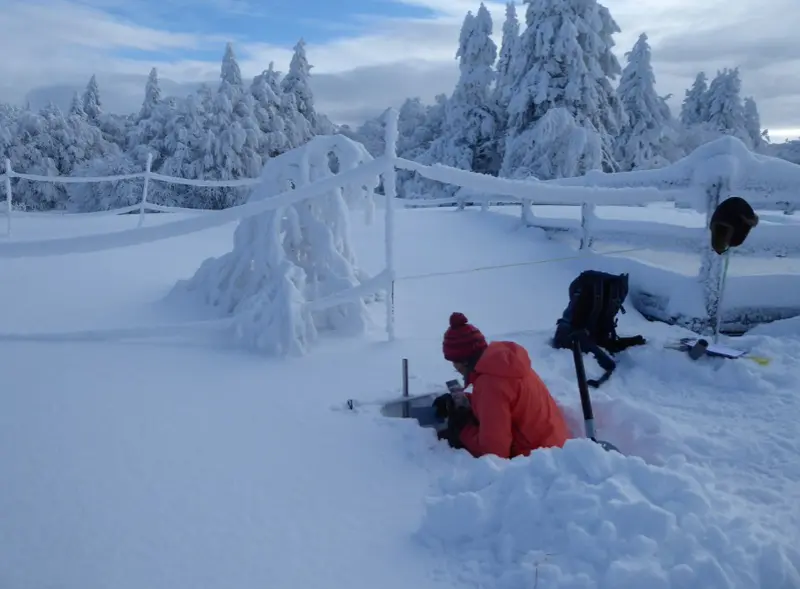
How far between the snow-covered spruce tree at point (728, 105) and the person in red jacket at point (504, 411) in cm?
3142

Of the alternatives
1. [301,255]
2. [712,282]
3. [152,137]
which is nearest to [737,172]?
[712,282]

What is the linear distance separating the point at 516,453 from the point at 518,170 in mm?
19782

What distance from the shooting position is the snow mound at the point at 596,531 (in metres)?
1.99

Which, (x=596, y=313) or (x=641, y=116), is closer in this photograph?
(x=596, y=313)

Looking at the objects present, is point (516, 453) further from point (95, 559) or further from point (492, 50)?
point (492, 50)

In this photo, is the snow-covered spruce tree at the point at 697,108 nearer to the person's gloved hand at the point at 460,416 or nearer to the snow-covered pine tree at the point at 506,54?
the snow-covered pine tree at the point at 506,54

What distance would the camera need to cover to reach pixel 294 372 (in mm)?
4262

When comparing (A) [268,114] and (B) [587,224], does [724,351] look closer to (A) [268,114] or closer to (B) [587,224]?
(B) [587,224]

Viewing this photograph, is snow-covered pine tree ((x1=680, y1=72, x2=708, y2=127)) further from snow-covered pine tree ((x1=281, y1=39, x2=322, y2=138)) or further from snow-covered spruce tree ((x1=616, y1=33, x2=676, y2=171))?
snow-covered pine tree ((x1=281, y1=39, x2=322, y2=138))

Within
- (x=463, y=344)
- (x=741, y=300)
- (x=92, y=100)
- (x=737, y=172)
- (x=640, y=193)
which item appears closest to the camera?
(x=463, y=344)

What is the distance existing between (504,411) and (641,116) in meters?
25.0

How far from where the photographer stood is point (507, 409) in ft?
9.96

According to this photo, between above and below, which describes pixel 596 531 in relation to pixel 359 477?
above

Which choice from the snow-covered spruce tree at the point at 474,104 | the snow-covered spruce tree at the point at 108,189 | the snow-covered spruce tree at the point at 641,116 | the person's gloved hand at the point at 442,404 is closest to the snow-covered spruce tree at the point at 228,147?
the snow-covered spruce tree at the point at 108,189
